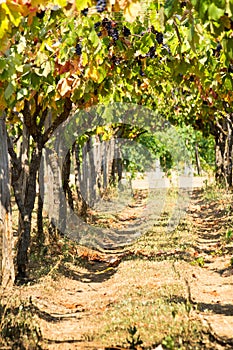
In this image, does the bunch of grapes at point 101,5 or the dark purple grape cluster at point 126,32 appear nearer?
the bunch of grapes at point 101,5

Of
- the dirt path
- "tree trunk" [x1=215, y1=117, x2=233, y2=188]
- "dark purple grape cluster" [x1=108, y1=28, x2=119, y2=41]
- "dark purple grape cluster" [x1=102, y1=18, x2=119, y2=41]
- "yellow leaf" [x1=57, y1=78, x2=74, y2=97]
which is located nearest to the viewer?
the dirt path

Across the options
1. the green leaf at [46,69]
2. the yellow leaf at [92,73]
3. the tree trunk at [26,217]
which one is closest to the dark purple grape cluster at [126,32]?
the yellow leaf at [92,73]

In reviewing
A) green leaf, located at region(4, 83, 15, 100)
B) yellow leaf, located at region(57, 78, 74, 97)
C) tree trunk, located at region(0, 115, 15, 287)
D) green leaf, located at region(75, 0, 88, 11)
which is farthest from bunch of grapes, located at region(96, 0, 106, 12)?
tree trunk, located at region(0, 115, 15, 287)

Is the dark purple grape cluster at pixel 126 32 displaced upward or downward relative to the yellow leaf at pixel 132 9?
upward

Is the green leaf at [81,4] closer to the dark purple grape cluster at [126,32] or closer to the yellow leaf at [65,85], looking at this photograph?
the yellow leaf at [65,85]

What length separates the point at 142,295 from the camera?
6.18 m

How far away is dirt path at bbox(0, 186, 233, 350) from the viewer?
463cm

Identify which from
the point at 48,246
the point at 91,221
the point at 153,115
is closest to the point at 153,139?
the point at 153,115

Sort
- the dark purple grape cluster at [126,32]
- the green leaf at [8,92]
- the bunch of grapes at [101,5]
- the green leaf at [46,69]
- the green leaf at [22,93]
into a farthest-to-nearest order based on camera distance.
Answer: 1. the dark purple grape cluster at [126,32]
2. the green leaf at [22,93]
3. the green leaf at [46,69]
4. the green leaf at [8,92]
5. the bunch of grapes at [101,5]

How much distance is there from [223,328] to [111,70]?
12.3 ft

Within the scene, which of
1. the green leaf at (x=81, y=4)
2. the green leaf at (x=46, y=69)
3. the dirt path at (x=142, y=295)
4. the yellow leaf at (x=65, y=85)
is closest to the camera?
the green leaf at (x=81, y=4)

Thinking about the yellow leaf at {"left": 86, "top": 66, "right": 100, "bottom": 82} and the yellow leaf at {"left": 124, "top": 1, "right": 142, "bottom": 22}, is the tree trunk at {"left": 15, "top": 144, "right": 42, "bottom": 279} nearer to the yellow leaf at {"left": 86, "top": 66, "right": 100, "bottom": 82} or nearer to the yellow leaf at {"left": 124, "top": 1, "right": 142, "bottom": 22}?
the yellow leaf at {"left": 86, "top": 66, "right": 100, "bottom": 82}

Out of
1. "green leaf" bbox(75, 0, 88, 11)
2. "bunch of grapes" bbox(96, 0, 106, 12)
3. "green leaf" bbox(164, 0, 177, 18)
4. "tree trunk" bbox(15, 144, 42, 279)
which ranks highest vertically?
"bunch of grapes" bbox(96, 0, 106, 12)

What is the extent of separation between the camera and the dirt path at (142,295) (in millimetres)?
4629
